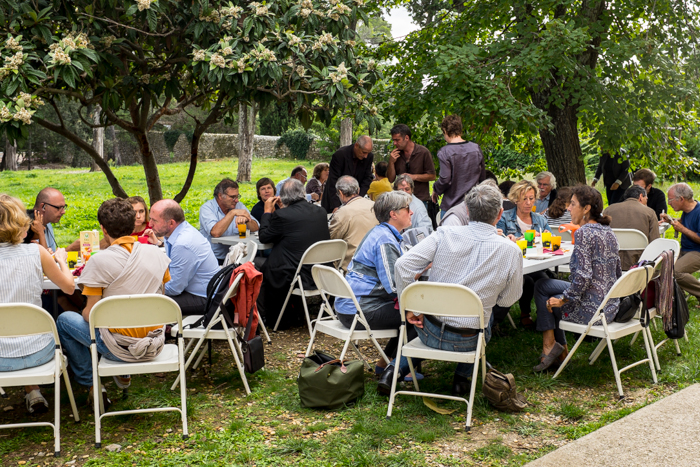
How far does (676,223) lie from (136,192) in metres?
14.9

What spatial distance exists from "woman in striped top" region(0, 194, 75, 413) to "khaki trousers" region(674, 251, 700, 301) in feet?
17.5

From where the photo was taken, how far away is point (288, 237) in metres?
5.41

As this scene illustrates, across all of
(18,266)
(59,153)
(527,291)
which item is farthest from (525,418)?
(59,153)

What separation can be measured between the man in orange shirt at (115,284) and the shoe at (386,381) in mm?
1377

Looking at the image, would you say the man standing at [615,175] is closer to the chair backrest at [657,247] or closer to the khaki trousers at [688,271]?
the khaki trousers at [688,271]

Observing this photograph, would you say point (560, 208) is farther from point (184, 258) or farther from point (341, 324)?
point (184, 258)

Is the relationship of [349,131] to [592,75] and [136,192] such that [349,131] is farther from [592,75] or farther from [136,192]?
[592,75]

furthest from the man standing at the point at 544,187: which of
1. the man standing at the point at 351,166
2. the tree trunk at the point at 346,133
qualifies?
the tree trunk at the point at 346,133

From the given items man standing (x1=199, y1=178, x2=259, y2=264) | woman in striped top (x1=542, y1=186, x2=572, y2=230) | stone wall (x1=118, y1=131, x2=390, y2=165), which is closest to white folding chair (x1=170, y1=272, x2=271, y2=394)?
man standing (x1=199, y1=178, x2=259, y2=264)

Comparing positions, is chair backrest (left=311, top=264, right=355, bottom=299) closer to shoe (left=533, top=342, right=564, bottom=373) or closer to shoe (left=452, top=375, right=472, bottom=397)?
shoe (left=452, top=375, right=472, bottom=397)

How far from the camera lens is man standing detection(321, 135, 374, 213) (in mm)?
7418

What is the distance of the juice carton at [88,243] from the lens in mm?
4520

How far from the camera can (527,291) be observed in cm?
548

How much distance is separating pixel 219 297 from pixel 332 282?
0.73 meters
